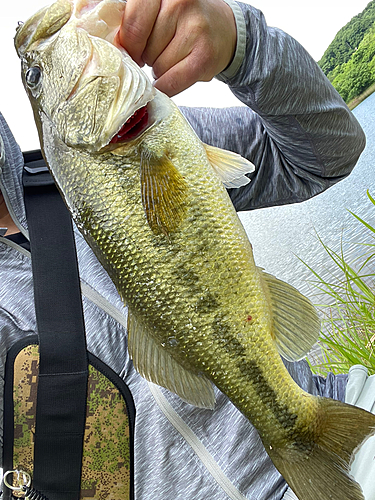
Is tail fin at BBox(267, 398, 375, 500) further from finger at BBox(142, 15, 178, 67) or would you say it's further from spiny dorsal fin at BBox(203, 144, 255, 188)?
Answer: finger at BBox(142, 15, 178, 67)

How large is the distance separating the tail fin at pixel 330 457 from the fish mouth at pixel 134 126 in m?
0.55

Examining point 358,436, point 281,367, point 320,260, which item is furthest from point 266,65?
point 320,260

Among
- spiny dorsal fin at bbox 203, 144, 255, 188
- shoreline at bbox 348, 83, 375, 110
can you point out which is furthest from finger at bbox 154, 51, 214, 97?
shoreline at bbox 348, 83, 375, 110

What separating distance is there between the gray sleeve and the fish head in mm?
229

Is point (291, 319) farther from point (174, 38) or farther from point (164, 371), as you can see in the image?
point (174, 38)

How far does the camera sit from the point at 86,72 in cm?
62

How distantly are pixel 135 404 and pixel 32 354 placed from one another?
0.26 metres

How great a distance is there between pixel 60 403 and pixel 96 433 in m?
0.11

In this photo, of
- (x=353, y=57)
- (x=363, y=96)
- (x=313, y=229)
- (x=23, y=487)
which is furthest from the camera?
(x=353, y=57)

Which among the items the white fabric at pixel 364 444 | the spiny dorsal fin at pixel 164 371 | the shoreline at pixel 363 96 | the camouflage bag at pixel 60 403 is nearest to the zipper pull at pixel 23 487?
the camouflage bag at pixel 60 403

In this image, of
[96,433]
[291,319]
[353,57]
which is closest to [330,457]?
[291,319]

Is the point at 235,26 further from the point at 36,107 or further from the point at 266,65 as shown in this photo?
the point at 36,107

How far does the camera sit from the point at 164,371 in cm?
65

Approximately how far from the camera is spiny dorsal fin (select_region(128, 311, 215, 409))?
65 centimetres
